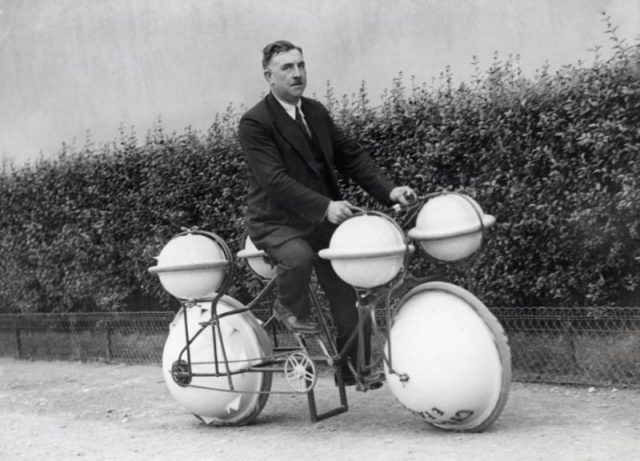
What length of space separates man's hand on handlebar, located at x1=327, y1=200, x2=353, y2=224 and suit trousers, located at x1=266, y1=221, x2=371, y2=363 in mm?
285

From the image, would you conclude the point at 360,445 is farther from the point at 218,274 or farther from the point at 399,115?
the point at 399,115

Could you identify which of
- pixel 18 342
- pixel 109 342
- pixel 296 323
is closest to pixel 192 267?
pixel 296 323

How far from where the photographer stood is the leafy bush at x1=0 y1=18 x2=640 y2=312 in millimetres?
6418

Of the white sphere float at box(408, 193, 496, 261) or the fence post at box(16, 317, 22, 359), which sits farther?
the fence post at box(16, 317, 22, 359)

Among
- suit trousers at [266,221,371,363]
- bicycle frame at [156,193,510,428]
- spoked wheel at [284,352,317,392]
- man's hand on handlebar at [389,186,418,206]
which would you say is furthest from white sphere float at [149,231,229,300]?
man's hand on handlebar at [389,186,418,206]

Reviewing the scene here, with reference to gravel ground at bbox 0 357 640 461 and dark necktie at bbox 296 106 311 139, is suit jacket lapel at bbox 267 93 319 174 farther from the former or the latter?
gravel ground at bbox 0 357 640 461

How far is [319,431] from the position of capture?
18.4 feet

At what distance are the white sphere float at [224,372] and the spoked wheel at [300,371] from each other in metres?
0.31

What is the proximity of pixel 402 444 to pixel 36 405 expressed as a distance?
383 centimetres

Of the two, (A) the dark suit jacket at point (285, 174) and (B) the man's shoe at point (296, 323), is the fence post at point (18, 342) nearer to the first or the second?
(A) the dark suit jacket at point (285, 174)

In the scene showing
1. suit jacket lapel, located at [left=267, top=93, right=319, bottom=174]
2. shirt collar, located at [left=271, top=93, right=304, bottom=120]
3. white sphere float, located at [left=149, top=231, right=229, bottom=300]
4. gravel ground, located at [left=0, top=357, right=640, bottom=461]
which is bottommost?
gravel ground, located at [left=0, top=357, right=640, bottom=461]

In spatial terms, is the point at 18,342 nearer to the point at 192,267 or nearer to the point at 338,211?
the point at 192,267

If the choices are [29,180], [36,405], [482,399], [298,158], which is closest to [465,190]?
[298,158]

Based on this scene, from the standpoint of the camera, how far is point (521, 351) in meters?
7.10
